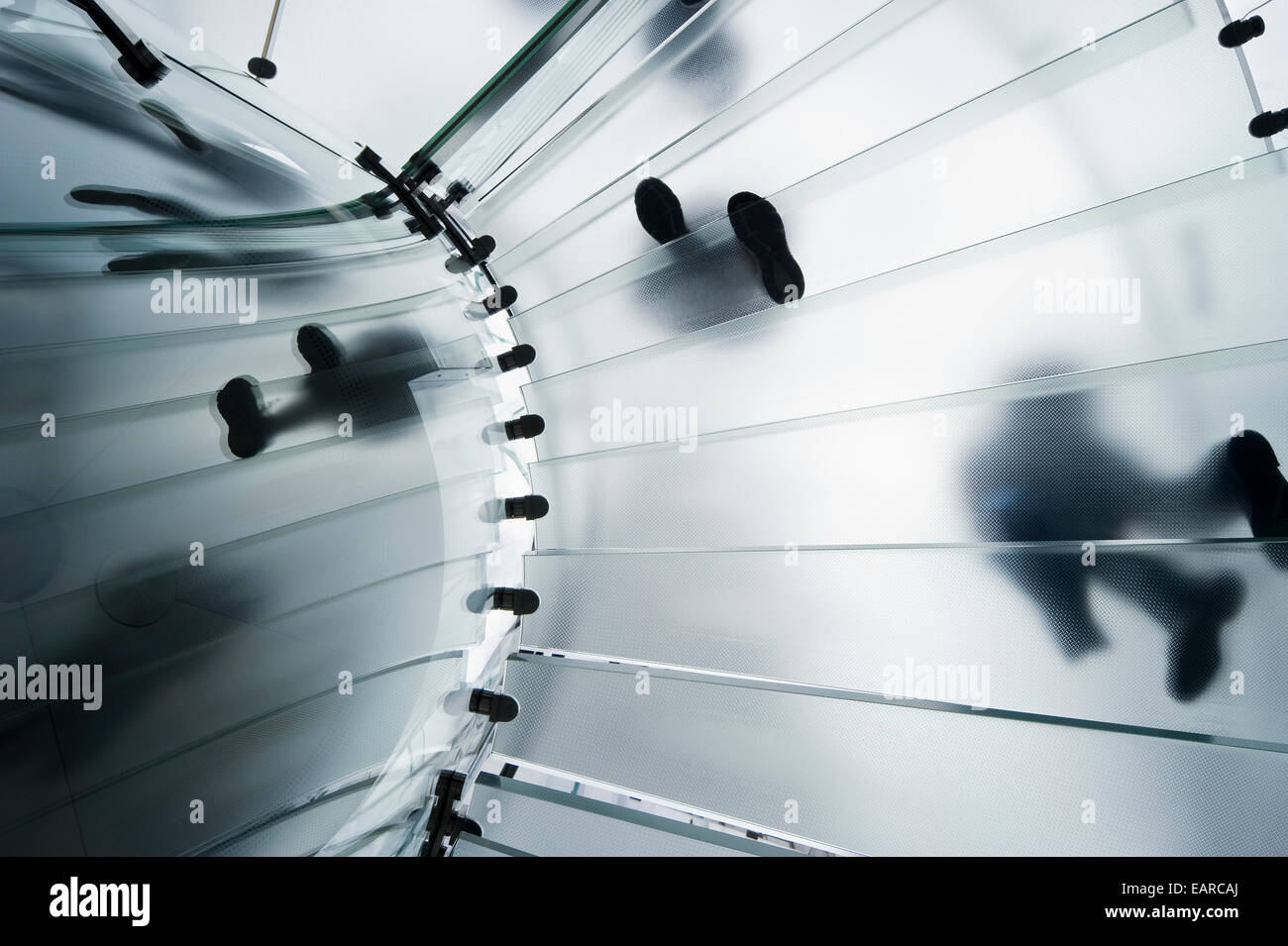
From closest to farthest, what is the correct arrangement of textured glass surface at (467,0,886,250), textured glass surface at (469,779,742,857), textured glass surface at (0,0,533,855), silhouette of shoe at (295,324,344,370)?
textured glass surface at (469,779,742,857) → textured glass surface at (0,0,533,855) → textured glass surface at (467,0,886,250) → silhouette of shoe at (295,324,344,370)

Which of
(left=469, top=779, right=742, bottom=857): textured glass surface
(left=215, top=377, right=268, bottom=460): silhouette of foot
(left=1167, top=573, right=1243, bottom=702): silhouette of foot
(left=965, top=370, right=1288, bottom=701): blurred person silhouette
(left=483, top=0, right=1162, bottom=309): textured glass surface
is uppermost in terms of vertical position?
(left=483, top=0, right=1162, bottom=309): textured glass surface

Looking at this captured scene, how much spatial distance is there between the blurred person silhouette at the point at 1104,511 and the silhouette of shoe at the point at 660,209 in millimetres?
1056

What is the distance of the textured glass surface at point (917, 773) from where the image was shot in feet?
4.04

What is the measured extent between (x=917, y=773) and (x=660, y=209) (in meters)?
1.60

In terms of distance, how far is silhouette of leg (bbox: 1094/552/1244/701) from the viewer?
4.07 ft

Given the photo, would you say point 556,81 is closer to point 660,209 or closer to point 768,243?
point 660,209

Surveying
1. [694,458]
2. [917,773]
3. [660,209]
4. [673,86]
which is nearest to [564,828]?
[917,773]

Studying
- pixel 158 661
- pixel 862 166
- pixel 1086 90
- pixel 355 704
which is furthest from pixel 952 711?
pixel 158 661

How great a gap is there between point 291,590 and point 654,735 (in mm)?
1084

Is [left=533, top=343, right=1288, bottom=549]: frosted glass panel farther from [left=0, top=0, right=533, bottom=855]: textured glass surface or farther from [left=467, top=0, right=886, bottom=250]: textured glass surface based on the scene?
[left=467, top=0, right=886, bottom=250]: textured glass surface

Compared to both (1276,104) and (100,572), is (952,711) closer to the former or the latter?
(1276,104)

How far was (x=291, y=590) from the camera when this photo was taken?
1888mm

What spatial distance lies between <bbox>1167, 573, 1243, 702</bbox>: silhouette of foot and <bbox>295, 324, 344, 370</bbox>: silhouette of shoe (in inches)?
84.5

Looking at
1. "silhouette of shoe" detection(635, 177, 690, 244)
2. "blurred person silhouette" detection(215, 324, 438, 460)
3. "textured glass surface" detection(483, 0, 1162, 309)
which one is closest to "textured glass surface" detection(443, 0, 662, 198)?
"textured glass surface" detection(483, 0, 1162, 309)
